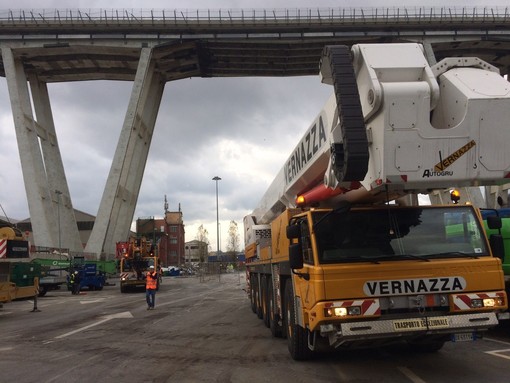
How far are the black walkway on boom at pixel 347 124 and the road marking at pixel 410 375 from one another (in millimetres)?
2821

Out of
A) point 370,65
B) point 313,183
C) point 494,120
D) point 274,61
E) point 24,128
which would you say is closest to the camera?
point 494,120

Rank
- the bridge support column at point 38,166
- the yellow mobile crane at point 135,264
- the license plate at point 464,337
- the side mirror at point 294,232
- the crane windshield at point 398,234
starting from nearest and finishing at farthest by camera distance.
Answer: the license plate at point 464,337, the crane windshield at point 398,234, the side mirror at point 294,232, the yellow mobile crane at point 135,264, the bridge support column at point 38,166

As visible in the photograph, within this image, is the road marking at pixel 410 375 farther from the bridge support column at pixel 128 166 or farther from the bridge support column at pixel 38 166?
the bridge support column at pixel 38 166

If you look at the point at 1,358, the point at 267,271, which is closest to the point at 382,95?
the point at 267,271

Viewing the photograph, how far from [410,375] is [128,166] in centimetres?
4504

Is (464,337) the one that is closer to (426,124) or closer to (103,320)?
(426,124)

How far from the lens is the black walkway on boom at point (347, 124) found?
5070mm

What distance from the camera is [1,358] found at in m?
8.70

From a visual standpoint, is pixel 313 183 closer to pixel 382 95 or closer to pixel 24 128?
pixel 382 95

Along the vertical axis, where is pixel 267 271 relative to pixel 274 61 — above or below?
below

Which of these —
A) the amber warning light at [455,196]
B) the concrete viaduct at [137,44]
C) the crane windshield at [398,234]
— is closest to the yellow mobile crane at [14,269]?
the crane windshield at [398,234]

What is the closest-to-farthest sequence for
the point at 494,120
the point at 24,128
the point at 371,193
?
1. the point at 494,120
2. the point at 371,193
3. the point at 24,128

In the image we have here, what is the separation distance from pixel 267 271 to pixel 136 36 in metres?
41.9

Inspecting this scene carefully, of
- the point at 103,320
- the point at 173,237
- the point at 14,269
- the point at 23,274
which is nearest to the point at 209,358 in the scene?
the point at 103,320
